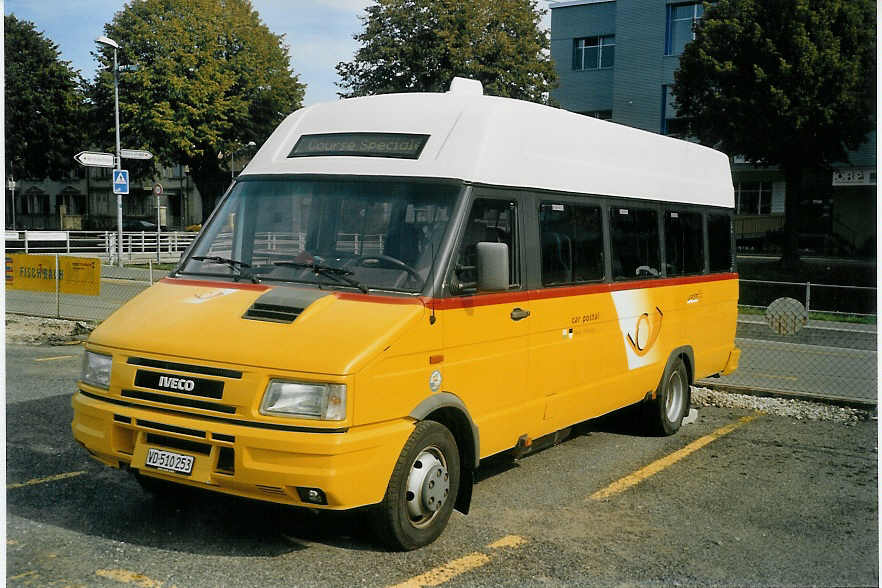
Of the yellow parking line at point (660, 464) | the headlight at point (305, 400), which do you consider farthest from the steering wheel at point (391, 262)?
the yellow parking line at point (660, 464)

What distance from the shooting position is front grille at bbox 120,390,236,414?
5.49m

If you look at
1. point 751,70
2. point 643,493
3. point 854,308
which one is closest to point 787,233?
point 751,70

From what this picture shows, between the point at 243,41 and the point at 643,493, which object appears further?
the point at 243,41

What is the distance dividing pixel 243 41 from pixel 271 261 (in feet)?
162

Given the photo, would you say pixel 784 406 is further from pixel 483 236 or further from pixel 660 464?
pixel 483 236

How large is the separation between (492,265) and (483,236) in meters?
0.46

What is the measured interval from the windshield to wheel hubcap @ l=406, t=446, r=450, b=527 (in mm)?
1060

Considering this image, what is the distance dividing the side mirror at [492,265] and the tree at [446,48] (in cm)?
3391

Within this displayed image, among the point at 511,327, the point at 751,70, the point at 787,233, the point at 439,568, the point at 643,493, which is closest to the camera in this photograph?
the point at 439,568

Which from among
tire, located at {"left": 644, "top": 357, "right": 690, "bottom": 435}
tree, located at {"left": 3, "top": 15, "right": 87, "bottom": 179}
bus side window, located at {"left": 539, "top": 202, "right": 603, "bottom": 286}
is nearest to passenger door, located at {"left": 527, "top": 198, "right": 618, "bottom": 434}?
bus side window, located at {"left": 539, "top": 202, "right": 603, "bottom": 286}

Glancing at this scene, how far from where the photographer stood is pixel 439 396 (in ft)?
19.7

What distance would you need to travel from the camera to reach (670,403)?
9.80m

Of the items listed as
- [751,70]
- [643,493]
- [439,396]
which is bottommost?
[643,493]

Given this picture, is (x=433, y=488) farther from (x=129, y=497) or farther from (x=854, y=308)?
(x=854, y=308)
